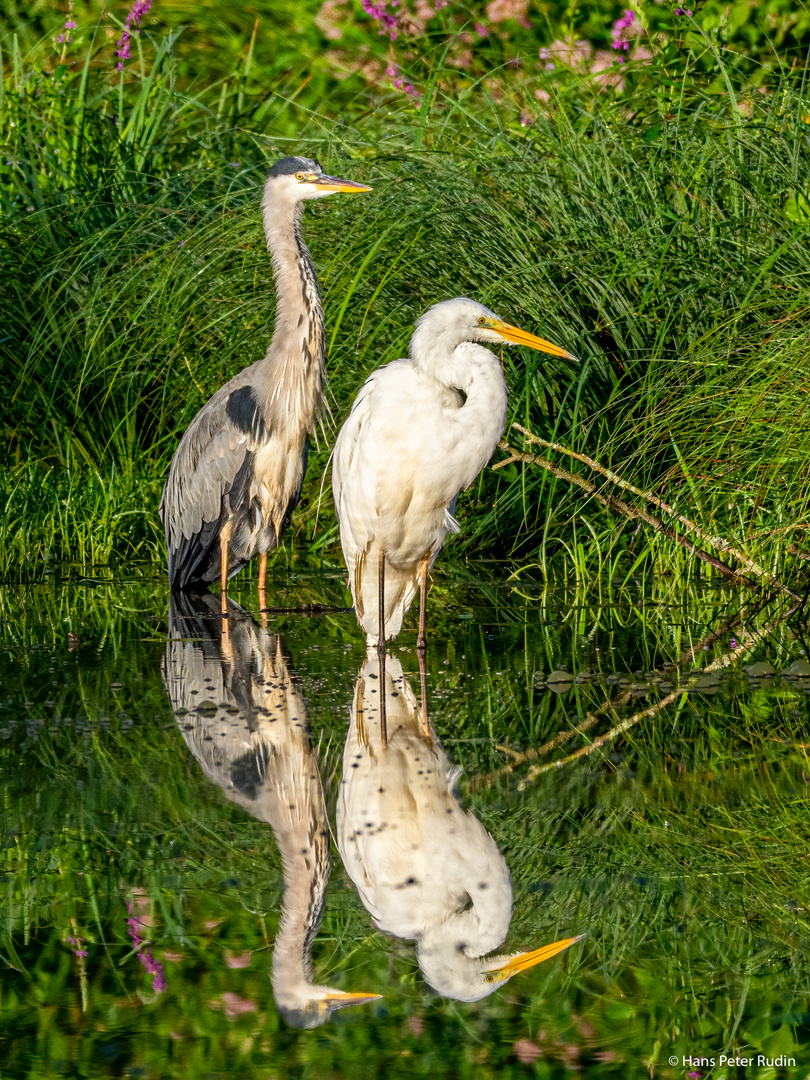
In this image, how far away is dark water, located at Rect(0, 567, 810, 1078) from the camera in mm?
2539

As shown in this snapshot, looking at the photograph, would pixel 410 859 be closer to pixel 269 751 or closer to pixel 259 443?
pixel 269 751

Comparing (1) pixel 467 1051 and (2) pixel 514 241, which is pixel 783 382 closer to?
(2) pixel 514 241

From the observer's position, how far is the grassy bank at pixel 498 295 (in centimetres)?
620

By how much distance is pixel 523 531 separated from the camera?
7570 mm

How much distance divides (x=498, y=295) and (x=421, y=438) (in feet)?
6.42

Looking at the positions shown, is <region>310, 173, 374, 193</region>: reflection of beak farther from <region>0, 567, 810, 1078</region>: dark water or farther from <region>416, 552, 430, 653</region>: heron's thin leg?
<region>0, 567, 810, 1078</region>: dark water

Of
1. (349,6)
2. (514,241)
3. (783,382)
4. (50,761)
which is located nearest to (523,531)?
(514,241)

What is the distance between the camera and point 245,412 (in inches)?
275

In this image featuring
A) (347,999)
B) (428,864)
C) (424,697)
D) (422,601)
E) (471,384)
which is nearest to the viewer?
(347,999)

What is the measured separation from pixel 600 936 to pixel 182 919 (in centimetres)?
86

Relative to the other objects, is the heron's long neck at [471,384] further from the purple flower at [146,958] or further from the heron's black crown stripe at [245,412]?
the purple flower at [146,958]

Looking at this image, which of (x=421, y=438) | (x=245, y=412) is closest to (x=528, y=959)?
(x=421, y=438)

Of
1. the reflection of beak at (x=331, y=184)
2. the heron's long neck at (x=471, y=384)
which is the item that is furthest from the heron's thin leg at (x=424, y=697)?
the reflection of beak at (x=331, y=184)

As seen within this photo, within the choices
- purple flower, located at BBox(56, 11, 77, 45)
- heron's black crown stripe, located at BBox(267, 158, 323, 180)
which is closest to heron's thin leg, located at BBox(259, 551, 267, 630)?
heron's black crown stripe, located at BBox(267, 158, 323, 180)
